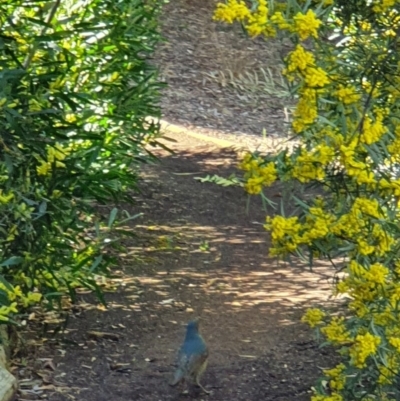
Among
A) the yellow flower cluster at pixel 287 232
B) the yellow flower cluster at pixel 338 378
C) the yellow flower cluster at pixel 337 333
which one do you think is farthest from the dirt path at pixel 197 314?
the yellow flower cluster at pixel 287 232

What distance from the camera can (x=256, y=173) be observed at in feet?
10.9

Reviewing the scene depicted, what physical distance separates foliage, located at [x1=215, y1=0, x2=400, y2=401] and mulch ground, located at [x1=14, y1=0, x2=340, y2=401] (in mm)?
1767

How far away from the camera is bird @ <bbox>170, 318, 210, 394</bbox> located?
192 inches

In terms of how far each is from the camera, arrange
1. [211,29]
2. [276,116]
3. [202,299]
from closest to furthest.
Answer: [202,299]
[276,116]
[211,29]

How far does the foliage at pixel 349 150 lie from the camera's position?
314cm

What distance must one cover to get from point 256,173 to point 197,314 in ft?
9.91

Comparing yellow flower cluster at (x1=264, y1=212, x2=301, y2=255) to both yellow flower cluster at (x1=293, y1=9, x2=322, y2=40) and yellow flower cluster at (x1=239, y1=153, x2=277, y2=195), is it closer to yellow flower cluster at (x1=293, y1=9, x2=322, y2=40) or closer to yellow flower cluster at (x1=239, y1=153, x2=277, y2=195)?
yellow flower cluster at (x1=239, y1=153, x2=277, y2=195)

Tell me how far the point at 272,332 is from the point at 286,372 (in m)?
0.63

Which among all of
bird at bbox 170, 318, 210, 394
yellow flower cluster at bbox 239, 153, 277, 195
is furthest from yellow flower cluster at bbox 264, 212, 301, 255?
bird at bbox 170, 318, 210, 394

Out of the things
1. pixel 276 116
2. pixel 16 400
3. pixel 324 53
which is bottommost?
pixel 16 400

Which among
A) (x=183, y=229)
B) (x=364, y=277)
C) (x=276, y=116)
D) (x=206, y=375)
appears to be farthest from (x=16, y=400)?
(x=276, y=116)

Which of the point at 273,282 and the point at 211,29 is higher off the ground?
the point at 211,29

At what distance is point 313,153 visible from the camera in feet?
10.7

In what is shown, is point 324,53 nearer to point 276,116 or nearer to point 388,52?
point 388,52
